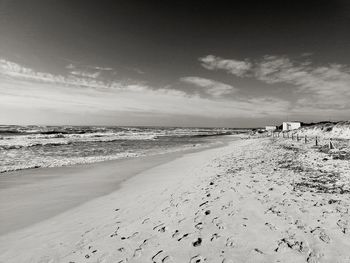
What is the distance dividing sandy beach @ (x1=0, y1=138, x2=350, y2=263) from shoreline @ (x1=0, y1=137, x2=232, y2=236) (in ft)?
1.96

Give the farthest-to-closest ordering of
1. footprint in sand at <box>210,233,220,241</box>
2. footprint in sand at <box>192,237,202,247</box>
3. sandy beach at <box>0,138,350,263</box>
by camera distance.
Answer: footprint in sand at <box>210,233,220,241</box> < footprint in sand at <box>192,237,202,247</box> < sandy beach at <box>0,138,350,263</box>

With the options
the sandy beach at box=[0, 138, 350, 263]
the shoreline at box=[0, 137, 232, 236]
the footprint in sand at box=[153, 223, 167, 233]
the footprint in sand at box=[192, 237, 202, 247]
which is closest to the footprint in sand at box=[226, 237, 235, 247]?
the sandy beach at box=[0, 138, 350, 263]

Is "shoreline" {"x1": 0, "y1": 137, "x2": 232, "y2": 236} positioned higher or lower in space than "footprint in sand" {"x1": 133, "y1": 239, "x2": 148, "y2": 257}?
lower

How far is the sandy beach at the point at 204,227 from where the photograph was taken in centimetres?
398

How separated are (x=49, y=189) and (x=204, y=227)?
24.1 feet

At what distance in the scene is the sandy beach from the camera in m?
3.98

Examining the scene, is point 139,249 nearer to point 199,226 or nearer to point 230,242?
point 199,226

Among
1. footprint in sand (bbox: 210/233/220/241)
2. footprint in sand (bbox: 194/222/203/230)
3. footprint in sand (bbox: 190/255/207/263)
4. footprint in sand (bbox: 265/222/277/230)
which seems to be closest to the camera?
footprint in sand (bbox: 190/255/207/263)

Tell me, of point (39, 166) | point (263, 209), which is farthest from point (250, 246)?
point (39, 166)

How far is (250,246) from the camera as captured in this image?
4.10 metres

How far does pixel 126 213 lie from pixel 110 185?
4.15m

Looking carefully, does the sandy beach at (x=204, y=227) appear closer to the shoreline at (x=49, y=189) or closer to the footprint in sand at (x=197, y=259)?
the footprint in sand at (x=197, y=259)

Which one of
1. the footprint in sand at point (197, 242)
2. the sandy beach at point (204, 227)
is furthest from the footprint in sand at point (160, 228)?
the footprint in sand at point (197, 242)

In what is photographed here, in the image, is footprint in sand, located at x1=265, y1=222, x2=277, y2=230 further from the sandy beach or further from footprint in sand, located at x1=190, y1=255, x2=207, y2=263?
footprint in sand, located at x1=190, y1=255, x2=207, y2=263
